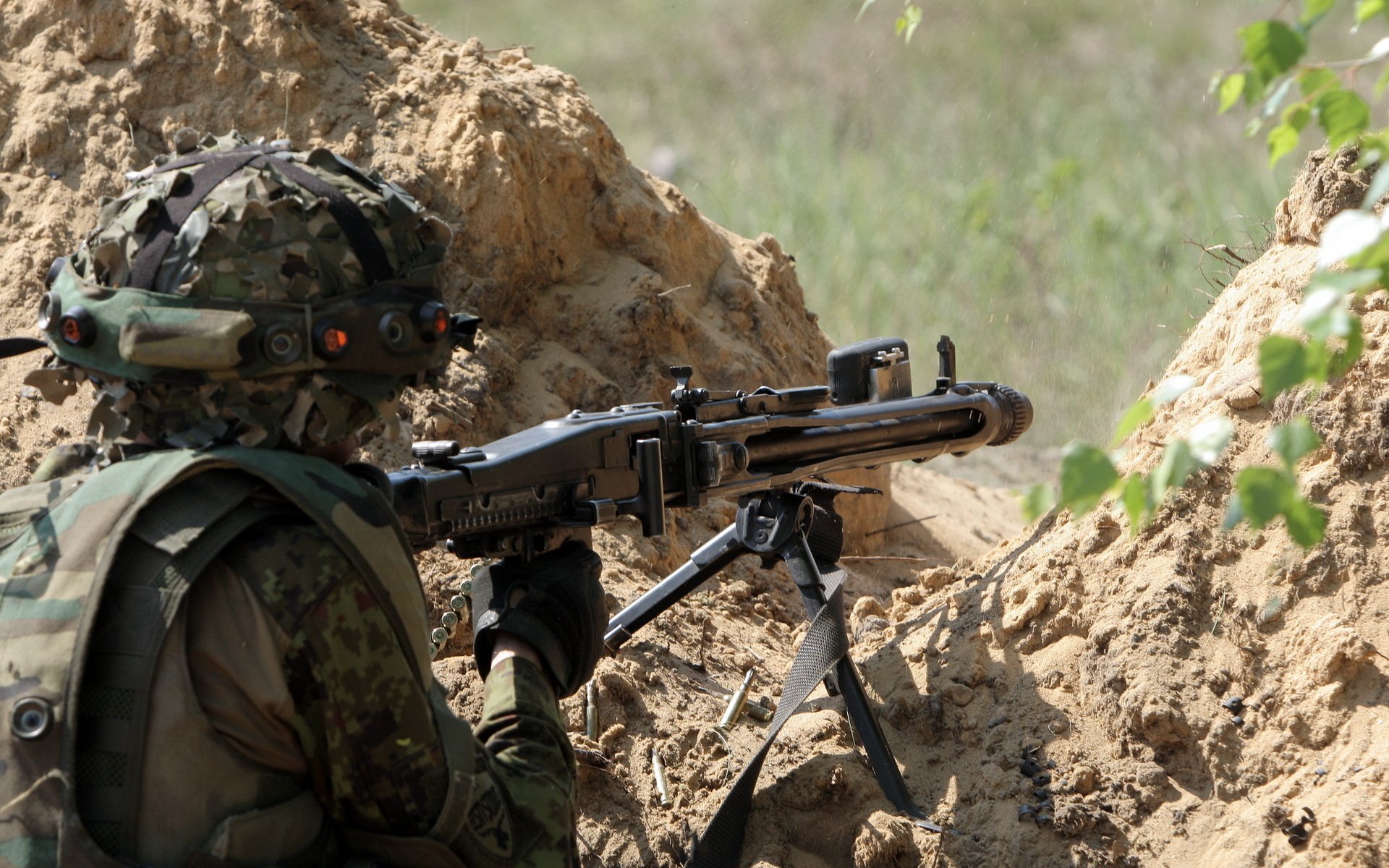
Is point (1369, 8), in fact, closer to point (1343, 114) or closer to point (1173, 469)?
point (1343, 114)

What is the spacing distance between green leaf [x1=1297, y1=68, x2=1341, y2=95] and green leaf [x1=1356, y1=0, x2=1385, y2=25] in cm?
10

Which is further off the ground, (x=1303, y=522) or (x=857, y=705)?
(x=1303, y=522)

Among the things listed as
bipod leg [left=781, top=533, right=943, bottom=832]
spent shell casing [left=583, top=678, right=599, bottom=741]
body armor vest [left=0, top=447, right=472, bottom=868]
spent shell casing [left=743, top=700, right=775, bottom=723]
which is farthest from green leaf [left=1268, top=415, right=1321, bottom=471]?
spent shell casing [left=743, top=700, right=775, bottom=723]

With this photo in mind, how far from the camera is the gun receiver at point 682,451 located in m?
3.07

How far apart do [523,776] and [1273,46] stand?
74.6 inches

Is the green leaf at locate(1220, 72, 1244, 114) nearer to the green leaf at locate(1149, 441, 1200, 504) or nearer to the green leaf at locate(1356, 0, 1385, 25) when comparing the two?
the green leaf at locate(1356, 0, 1385, 25)

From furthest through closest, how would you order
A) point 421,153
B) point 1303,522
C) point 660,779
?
point 421,153
point 660,779
point 1303,522

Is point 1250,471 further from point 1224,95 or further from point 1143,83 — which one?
point 1143,83

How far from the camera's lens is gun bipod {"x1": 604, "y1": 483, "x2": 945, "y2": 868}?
364 cm

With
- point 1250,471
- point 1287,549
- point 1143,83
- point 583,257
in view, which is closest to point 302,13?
point 583,257

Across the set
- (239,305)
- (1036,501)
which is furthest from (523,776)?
(1036,501)

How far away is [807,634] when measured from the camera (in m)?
4.00

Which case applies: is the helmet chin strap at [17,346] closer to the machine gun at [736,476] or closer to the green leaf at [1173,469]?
the machine gun at [736,476]

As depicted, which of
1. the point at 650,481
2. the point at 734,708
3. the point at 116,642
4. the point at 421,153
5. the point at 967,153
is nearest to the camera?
the point at 116,642
